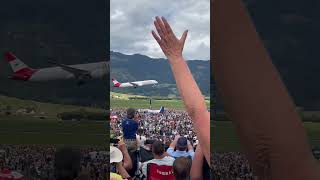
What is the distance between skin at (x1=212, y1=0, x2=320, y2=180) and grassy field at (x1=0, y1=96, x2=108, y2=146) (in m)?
3.02

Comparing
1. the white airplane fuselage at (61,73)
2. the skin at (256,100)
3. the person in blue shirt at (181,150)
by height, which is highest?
the white airplane fuselage at (61,73)

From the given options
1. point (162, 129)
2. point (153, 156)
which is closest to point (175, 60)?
point (153, 156)

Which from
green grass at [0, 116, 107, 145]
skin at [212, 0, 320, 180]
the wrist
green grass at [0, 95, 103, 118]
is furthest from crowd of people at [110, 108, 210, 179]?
skin at [212, 0, 320, 180]

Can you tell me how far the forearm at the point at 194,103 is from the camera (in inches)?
36.0

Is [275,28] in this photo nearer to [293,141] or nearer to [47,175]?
[47,175]

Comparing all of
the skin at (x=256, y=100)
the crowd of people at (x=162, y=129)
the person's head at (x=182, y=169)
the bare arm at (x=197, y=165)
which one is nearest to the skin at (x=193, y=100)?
the crowd of people at (x=162, y=129)

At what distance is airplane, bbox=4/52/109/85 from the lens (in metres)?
3.97

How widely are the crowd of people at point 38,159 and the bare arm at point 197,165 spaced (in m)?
1.01

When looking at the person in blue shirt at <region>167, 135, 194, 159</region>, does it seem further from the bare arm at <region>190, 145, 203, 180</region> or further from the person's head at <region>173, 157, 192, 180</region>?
the bare arm at <region>190, 145, 203, 180</region>

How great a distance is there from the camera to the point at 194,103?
3.02 feet

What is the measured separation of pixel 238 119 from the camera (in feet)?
1.53

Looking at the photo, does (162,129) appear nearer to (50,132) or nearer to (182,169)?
(50,132)

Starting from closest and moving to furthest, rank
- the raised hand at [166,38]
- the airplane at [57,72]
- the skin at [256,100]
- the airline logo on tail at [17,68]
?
the skin at [256,100] < the raised hand at [166,38] < the airplane at [57,72] < the airline logo on tail at [17,68]

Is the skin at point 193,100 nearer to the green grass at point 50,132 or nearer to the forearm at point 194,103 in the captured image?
the forearm at point 194,103
